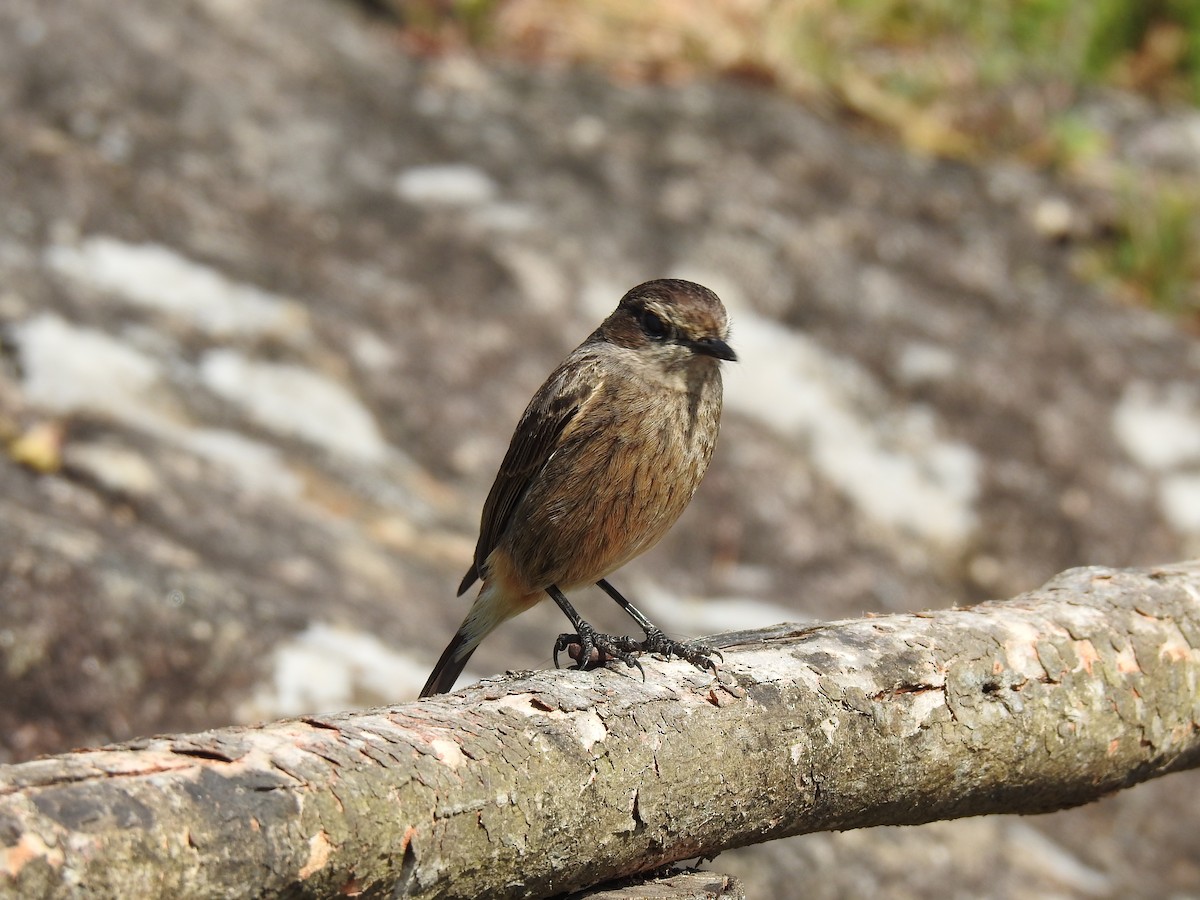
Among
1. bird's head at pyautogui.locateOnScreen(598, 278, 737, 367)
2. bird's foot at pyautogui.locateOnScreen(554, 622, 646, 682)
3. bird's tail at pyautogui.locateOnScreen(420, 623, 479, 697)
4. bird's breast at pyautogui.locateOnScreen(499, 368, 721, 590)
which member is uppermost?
bird's head at pyautogui.locateOnScreen(598, 278, 737, 367)

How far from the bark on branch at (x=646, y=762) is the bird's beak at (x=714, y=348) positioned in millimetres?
1058

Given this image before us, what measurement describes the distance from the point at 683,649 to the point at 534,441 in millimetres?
1432

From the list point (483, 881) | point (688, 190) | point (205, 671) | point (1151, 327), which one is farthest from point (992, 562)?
point (483, 881)

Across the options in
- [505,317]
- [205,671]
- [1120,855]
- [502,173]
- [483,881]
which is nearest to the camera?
[483,881]

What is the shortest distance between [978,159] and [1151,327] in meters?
1.70

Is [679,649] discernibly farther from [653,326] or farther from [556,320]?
[556,320]

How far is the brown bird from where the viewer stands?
4.25 metres

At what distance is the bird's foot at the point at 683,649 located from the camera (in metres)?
3.11

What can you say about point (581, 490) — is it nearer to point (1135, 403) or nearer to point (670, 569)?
point (670, 569)

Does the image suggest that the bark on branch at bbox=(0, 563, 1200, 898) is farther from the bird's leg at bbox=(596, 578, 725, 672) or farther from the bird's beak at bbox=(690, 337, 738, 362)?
the bird's beak at bbox=(690, 337, 738, 362)

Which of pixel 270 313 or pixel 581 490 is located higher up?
pixel 270 313

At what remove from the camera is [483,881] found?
2588mm

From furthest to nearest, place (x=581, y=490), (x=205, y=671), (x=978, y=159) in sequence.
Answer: (x=978, y=159) → (x=205, y=671) → (x=581, y=490)

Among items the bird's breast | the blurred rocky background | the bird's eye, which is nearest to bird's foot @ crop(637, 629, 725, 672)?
the bird's breast
